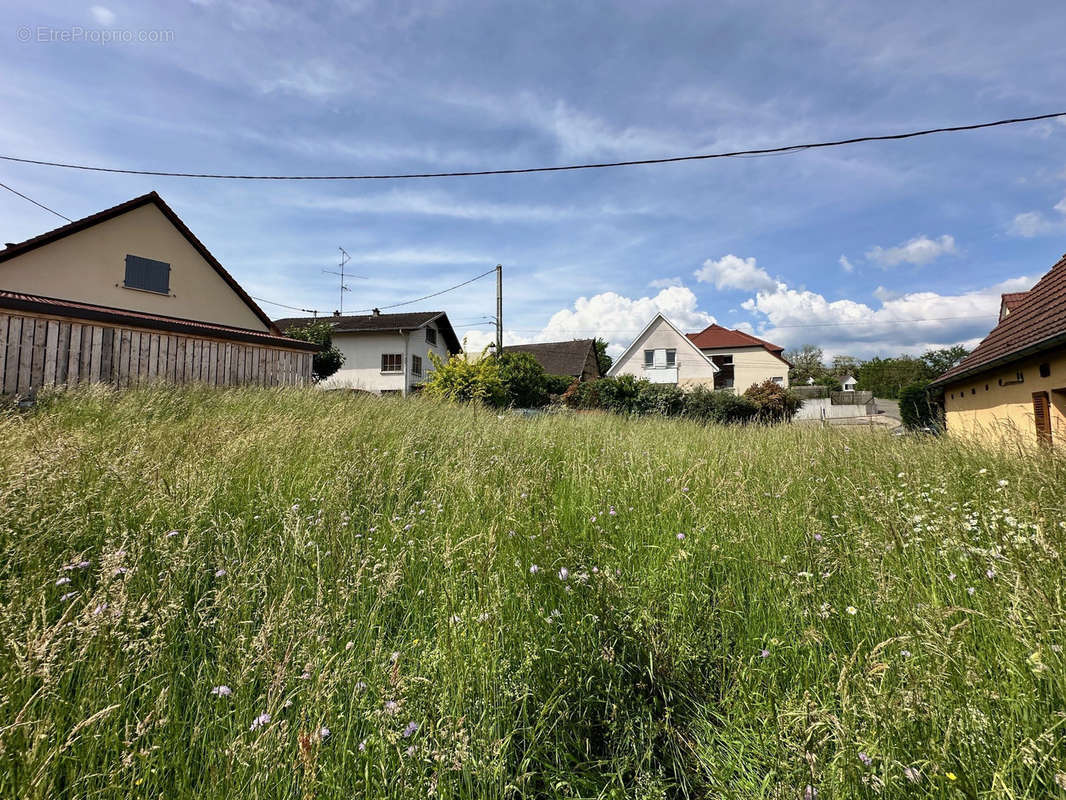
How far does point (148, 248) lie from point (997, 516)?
23.6m

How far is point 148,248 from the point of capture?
669 inches

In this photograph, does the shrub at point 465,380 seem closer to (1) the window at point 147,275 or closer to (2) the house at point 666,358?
(1) the window at point 147,275

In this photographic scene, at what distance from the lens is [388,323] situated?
3184 centimetres

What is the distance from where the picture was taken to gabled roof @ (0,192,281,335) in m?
14.1

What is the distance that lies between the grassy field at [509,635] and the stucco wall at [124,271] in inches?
659

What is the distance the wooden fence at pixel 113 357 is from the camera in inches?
301

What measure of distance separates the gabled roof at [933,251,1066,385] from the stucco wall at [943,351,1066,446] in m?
0.35

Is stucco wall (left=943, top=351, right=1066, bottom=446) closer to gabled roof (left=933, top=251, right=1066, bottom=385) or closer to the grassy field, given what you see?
gabled roof (left=933, top=251, right=1066, bottom=385)

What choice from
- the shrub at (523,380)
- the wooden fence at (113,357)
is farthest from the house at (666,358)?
the wooden fence at (113,357)

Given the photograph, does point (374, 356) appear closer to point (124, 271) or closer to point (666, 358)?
point (124, 271)

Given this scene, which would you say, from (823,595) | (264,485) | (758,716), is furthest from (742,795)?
(264,485)

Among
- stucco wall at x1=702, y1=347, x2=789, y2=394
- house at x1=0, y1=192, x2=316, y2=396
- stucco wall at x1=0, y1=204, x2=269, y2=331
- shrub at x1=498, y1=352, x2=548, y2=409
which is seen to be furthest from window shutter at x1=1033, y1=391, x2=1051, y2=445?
stucco wall at x1=702, y1=347, x2=789, y2=394

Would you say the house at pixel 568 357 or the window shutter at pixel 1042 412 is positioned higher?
the house at pixel 568 357

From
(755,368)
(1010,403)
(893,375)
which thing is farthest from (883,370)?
(1010,403)
